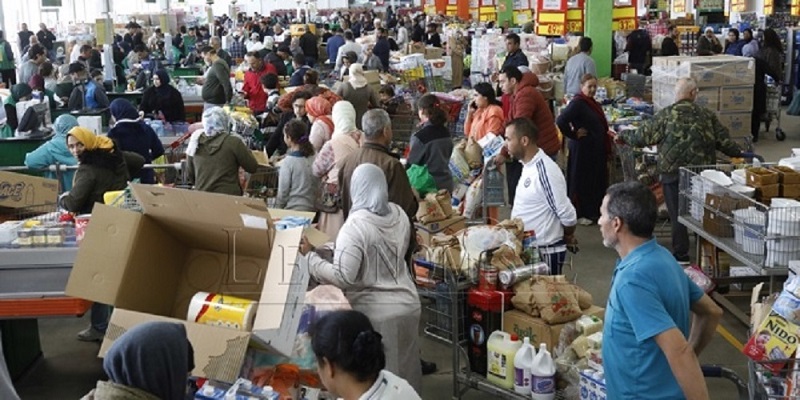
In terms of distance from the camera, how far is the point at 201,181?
25.2 feet

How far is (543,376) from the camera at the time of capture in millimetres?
5320

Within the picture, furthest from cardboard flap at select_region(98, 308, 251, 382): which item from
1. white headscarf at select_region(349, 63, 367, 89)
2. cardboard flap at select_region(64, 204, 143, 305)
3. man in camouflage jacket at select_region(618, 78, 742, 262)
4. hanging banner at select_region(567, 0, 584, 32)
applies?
hanging banner at select_region(567, 0, 584, 32)

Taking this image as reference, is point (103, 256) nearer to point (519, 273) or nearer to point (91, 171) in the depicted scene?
point (519, 273)

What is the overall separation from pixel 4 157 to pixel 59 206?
3952mm

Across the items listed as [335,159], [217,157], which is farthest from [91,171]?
[335,159]

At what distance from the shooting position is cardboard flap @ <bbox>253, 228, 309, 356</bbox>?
13.4 ft

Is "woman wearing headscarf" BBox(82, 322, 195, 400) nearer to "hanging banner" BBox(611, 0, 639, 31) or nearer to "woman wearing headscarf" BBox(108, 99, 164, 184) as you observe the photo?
"woman wearing headscarf" BBox(108, 99, 164, 184)

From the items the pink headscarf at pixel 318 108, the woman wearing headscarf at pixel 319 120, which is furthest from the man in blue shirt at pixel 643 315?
the pink headscarf at pixel 318 108

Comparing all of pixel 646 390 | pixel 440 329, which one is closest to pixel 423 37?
pixel 440 329

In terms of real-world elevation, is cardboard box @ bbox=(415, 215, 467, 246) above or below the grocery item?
below

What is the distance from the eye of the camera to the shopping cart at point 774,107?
15.9 m

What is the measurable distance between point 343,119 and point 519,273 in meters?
3.28

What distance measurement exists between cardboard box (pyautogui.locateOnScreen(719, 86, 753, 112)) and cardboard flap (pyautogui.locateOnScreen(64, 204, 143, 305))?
7993 mm

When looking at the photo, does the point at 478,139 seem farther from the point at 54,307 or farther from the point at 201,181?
the point at 54,307
